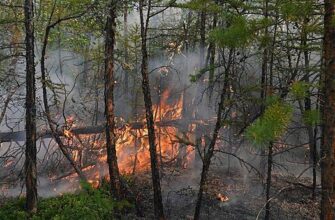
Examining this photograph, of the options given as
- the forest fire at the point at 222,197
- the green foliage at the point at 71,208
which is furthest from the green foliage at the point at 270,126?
→ the forest fire at the point at 222,197

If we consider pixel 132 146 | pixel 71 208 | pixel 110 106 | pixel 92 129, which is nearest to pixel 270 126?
pixel 71 208

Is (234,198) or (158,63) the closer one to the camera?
(234,198)

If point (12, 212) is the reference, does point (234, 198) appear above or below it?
below

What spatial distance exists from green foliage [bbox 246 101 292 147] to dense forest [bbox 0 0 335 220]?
0.01 metres

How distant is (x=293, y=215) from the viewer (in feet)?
39.2

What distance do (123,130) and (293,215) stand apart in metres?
7.91

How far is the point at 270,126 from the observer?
3.94 meters

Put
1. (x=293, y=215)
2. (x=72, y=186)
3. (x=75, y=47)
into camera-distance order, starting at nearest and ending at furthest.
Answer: (x=293, y=215) → (x=72, y=186) → (x=75, y=47)

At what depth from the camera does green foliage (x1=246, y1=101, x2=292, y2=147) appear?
153 inches

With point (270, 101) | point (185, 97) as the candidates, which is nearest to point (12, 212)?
point (270, 101)

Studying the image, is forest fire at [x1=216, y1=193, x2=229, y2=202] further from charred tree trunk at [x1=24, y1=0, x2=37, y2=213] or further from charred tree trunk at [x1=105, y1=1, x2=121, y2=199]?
charred tree trunk at [x1=24, y1=0, x2=37, y2=213]

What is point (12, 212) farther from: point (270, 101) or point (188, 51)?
point (188, 51)

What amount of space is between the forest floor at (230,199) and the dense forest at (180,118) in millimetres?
45

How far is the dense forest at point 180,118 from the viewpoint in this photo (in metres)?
5.44
